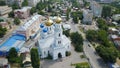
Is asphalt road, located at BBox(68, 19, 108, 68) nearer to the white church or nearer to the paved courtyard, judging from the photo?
the paved courtyard

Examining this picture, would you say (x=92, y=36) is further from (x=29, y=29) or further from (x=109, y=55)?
(x=29, y=29)

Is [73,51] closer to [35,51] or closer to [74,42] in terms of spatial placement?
[74,42]

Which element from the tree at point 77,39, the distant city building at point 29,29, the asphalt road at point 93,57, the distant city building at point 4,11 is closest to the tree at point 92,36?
the asphalt road at point 93,57

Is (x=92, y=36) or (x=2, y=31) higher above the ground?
(x=2, y=31)

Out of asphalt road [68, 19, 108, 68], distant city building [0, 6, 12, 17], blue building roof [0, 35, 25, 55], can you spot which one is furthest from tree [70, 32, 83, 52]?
distant city building [0, 6, 12, 17]

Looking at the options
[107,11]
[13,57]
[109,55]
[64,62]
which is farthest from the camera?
[107,11]

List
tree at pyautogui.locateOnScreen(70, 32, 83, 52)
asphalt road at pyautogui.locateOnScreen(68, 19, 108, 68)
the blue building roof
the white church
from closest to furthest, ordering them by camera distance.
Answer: asphalt road at pyautogui.locateOnScreen(68, 19, 108, 68) → the white church → the blue building roof → tree at pyautogui.locateOnScreen(70, 32, 83, 52)

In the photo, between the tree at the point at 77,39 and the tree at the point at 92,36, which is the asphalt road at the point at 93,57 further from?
the tree at the point at 77,39

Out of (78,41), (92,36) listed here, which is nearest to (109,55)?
(78,41)
